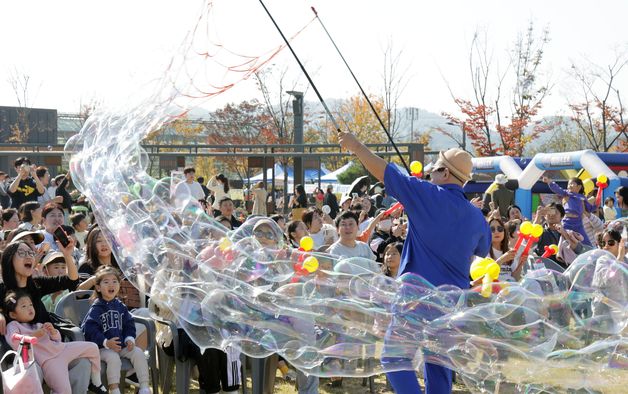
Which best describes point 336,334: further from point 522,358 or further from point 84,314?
point 84,314

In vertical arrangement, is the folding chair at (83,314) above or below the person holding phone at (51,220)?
below

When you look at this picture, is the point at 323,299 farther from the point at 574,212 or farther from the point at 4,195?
the point at 4,195

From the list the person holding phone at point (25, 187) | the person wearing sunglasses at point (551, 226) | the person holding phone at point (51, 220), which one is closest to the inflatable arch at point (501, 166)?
the person wearing sunglasses at point (551, 226)

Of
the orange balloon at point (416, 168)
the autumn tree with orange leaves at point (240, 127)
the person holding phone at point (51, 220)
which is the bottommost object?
the person holding phone at point (51, 220)

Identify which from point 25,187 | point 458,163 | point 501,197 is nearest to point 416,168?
point 458,163

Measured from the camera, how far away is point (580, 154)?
A: 17938mm

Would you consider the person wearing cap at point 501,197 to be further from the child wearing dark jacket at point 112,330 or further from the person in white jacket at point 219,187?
the child wearing dark jacket at point 112,330

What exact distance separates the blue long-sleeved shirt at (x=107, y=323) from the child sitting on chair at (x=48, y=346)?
0.87ft

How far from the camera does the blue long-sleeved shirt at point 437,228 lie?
4.35 m

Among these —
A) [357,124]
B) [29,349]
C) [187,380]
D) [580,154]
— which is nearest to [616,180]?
[580,154]

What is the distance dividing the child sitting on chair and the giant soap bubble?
633mm

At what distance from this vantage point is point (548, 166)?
59.8 feet

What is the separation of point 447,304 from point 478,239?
1.51 feet

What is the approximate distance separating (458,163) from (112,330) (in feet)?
8.48
